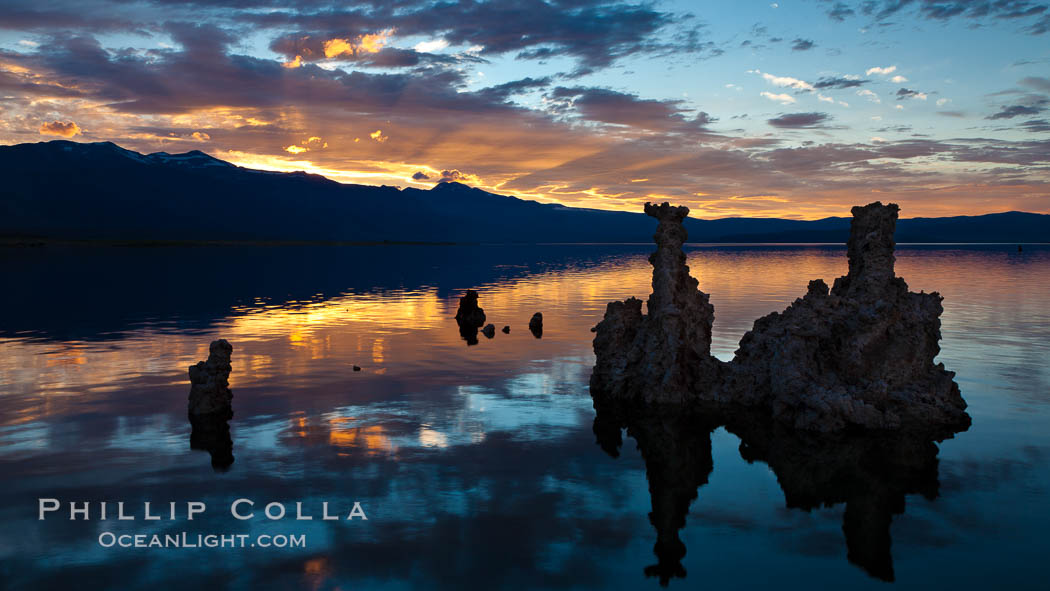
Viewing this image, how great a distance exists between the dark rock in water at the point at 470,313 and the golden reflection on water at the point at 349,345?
1323 millimetres

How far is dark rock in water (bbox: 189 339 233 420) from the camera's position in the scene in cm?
2584

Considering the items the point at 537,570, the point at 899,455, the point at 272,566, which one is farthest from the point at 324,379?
the point at 899,455

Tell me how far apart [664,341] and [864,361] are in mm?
7537

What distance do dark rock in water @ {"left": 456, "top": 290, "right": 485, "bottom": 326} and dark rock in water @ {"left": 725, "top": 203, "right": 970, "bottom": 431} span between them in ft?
84.4

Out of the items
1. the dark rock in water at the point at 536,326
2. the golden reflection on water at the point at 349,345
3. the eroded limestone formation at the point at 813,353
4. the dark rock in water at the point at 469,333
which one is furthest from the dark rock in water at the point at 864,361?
the dark rock in water at the point at 536,326

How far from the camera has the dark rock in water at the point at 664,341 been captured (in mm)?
28609

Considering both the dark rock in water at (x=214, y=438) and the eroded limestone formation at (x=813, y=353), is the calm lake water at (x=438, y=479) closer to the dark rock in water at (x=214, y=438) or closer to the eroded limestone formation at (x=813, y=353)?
the dark rock in water at (x=214, y=438)

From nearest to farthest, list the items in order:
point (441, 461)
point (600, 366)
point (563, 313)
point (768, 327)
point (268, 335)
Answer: point (441, 461)
point (768, 327)
point (600, 366)
point (268, 335)
point (563, 313)

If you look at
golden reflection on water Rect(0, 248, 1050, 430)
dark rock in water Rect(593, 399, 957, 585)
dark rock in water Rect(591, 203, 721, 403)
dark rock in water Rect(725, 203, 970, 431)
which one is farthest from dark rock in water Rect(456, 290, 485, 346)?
dark rock in water Rect(725, 203, 970, 431)

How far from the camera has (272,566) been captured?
14.5 meters

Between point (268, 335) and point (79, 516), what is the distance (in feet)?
100

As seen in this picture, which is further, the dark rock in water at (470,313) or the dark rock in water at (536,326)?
the dark rock in water at (470,313)

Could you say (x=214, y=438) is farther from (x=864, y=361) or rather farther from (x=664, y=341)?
(x=864, y=361)

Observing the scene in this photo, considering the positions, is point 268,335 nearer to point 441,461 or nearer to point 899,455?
point 441,461
